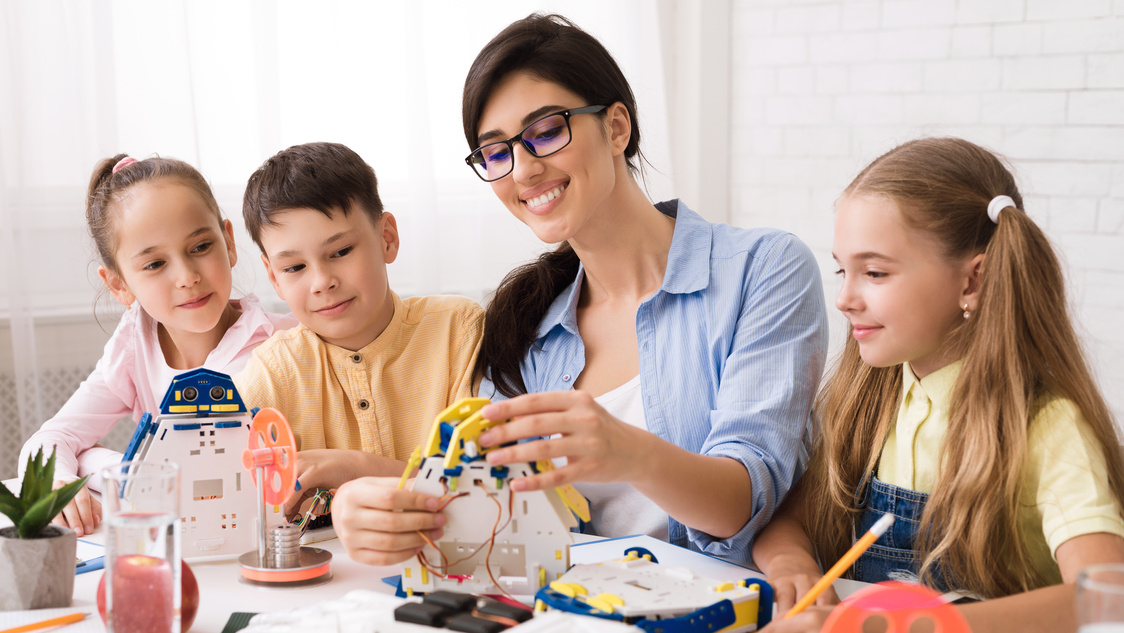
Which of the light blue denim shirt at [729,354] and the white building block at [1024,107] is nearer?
the light blue denim shirt at [729,354]

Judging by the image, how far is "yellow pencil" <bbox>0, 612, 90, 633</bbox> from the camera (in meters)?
1.00

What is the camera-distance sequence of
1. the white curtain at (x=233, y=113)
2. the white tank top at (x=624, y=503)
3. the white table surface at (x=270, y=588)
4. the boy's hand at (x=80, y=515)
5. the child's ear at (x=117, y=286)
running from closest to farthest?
the white table surface at (x=270, y=588) < the boy's hand at (x=80, y=515) < the white tank top at (x=624, y=503) < the child's ear at (x=117, y=286) < the white curtain at (x=233, y=113)

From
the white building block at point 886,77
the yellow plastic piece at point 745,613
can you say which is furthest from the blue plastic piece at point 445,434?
the white building block at point 886,77

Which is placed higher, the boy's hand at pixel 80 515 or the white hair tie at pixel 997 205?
the white hair tie at pixel 997 205

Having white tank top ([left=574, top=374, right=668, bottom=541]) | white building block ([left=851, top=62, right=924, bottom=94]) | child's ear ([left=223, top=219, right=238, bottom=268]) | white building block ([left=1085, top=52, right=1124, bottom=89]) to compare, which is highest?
white building block ([left=851, top=62, right=924, bottom=94])

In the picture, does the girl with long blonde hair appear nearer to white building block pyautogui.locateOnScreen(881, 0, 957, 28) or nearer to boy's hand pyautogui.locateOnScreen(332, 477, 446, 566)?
boy's hand pyautogui.locateOnScreen(332, 477, 446, 566)

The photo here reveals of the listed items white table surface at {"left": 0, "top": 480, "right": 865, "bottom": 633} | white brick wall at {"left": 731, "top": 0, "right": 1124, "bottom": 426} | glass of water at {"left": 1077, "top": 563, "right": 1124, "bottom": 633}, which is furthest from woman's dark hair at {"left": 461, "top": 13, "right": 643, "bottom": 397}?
white brick wall at {"left": 731, "top": 0, "right": 1124, "bottom": 426}

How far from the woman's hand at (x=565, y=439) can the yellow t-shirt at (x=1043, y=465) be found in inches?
16.0

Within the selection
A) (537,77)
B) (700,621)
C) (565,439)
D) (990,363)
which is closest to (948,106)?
(537,77)

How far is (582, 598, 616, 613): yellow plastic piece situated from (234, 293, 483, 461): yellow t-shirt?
2.38ft

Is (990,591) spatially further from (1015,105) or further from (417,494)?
(1015,105)

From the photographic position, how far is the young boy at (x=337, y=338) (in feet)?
5.27

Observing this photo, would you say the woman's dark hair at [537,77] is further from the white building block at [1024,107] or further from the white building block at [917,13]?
the white building block at [917,13]

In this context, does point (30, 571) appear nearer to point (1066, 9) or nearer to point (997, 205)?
point (997, 205)
